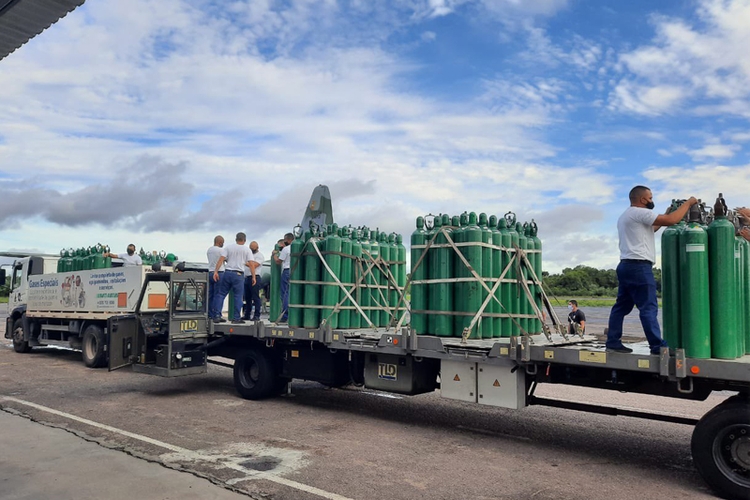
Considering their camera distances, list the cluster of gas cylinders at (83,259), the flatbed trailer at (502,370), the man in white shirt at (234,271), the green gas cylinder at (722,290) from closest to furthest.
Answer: the flatbed trailer at (502,370), the green gas cylinder at (722,290), the man in white shirt at (234,271), the cluster of gas cylinders at (83,259)

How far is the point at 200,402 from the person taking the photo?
404 inches

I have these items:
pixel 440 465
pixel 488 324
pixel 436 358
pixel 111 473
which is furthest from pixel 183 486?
pixel 488 324

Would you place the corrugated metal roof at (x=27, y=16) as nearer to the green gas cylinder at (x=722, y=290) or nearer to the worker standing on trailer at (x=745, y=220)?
the green gas cylinder at (x=722, y=290)

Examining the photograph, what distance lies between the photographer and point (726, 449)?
5750 mm

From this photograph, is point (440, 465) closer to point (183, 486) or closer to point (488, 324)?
point (488, 324)

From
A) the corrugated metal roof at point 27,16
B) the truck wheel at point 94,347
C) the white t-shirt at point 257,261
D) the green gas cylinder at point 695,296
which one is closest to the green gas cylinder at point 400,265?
the white t-shirt at point 257,261

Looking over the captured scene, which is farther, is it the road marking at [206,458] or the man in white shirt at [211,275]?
the man in white shirt at [211,275]

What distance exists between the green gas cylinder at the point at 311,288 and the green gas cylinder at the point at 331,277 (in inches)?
3.9

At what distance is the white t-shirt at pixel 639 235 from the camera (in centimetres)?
643

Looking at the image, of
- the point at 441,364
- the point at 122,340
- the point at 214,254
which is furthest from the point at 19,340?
the point at 441,364

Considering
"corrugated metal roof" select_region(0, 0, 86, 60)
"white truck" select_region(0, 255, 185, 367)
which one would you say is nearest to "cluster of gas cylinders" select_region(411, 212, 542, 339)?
"corrugated metal roof" select_region(0, 0, 86, 60)

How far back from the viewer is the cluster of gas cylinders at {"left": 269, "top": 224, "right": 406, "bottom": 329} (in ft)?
32.5

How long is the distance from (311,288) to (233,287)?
2551 millimetres

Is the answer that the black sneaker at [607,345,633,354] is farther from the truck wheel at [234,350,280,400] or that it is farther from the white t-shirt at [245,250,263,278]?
the white t-shirt at [245,250,263,278]
